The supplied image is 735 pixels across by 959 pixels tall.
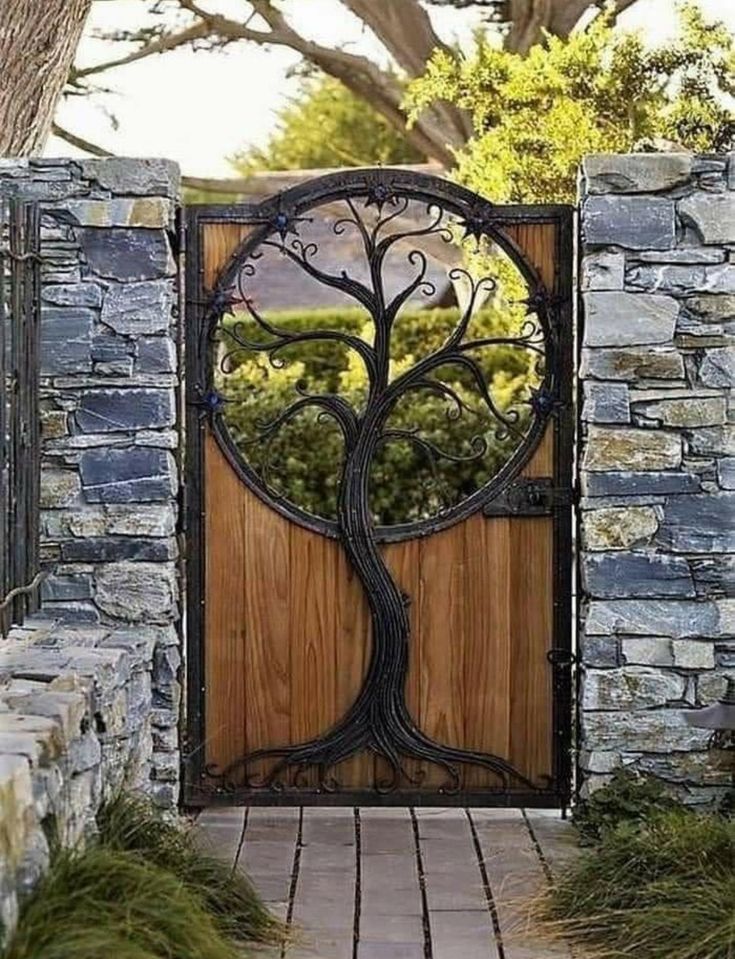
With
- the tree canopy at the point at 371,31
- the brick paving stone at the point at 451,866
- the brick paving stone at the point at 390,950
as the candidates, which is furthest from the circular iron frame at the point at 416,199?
the tree canopy at the point at 371,31

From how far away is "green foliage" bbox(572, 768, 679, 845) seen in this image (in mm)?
5371

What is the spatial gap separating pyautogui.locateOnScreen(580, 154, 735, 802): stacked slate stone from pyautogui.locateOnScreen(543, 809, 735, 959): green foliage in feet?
2.06

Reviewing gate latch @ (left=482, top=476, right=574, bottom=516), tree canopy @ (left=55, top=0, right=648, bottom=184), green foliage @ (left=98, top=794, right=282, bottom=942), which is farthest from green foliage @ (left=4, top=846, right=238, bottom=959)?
tree canopy @ (left=55, top=0, right=648, bottom=184)

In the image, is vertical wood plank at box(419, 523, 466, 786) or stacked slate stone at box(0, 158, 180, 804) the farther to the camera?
vertical wood plank at box(419, 523, 466, 786)

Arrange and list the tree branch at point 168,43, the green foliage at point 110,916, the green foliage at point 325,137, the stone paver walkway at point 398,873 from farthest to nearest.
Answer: the green foliage at point 325,137 → the tree branch at point 168,43 → the stone paver walkway at point 398,873 → the green foliage at point 110,916

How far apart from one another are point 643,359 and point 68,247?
1752 millimetres

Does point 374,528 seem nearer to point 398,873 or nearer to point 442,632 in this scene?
point 442,632

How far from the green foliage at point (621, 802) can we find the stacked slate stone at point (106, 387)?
53.7 inches

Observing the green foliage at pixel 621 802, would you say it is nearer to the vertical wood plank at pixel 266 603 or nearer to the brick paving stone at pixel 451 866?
the brick paving stone at pixel 451 866

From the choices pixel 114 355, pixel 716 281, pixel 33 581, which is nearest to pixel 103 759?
pixel 33 581

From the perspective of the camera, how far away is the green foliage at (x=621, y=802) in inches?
211

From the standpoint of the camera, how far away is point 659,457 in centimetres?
553

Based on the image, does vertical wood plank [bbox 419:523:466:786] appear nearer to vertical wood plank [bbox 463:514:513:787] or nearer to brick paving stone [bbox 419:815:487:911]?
vertical wood plank [bbox 463:514:513:787]

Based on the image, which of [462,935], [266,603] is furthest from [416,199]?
[462,935]
